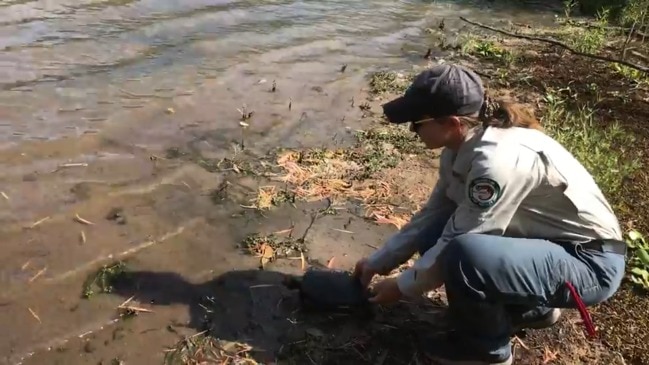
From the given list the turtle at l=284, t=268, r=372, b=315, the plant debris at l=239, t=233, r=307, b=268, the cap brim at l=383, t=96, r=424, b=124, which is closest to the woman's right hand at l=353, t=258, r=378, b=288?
the turtle at l=284, t=268, r=372, b=315

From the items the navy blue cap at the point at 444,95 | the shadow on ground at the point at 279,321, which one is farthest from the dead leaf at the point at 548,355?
the navy blue cap at the point at 444,95

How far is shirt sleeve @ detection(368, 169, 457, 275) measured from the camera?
3.22 metres

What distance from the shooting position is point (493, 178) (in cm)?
257

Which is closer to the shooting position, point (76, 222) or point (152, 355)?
point (152, 355)

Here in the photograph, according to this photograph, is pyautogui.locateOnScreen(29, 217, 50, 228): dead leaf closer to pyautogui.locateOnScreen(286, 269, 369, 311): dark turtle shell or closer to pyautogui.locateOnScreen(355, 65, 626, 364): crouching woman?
pyautogui.locateOnScreen(286, 269, 369, 311): dark turtle shell

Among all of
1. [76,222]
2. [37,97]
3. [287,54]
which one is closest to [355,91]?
[287,54]

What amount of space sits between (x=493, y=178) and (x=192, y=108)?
11.3 feet

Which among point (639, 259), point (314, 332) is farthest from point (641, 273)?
point (314, 332)

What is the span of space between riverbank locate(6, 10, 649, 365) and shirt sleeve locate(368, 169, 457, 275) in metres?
0.35

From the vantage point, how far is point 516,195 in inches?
Result: 104

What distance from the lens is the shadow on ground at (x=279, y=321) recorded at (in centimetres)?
315

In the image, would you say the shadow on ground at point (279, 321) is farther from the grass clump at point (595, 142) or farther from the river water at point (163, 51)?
Result: the river water at point (163, 51)

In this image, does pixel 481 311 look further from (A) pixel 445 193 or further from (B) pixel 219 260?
(B) pixel 219 260

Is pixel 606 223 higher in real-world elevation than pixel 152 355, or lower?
higher
